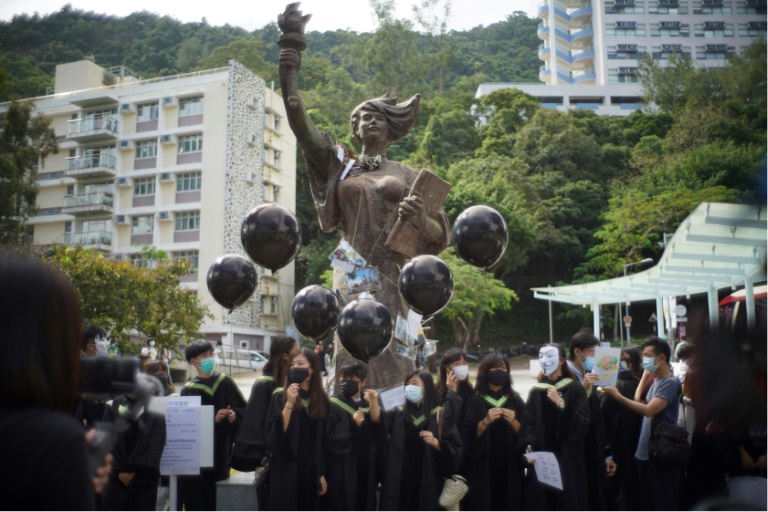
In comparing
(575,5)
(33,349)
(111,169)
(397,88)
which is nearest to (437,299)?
(33,349)

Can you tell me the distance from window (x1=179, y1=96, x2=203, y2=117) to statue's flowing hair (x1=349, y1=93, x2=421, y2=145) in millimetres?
35280

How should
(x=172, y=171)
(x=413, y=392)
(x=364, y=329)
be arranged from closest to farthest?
(x=364, y=329), (x=413, y=392), (x=172, y=171)

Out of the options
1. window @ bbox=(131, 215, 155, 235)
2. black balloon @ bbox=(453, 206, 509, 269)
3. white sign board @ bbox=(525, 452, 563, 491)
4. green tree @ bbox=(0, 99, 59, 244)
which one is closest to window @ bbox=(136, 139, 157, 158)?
window @ bbox=(131, 215, 155, 235)

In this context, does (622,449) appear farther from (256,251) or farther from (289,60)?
(289,60)

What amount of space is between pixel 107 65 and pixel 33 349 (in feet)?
167

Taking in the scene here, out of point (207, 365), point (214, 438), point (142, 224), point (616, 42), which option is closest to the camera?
point (207, 365)

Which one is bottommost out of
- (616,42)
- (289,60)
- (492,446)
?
(492,446)

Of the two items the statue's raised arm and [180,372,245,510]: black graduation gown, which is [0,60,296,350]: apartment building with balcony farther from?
the statue's raised arm

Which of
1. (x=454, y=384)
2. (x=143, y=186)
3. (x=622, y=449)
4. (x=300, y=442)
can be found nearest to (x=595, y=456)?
(x=622, y=449)

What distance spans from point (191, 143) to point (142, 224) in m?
5.42

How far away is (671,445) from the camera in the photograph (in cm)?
542

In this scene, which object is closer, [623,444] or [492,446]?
[492,446]

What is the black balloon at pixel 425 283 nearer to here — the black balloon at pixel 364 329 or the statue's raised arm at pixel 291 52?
the black balloon at pixel 364 329

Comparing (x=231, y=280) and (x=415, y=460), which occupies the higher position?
(x=231, y=280)
